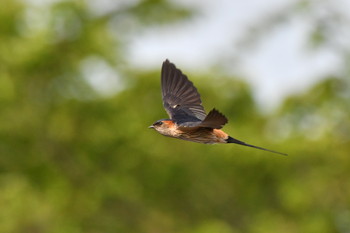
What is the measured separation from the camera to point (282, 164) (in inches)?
988

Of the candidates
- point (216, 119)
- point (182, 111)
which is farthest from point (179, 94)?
point (216, 119)

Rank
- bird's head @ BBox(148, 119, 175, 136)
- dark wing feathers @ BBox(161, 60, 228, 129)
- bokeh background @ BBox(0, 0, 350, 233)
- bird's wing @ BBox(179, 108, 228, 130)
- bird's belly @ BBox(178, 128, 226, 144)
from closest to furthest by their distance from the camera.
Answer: bird's wing @ BBox(179, 108, 228, 130)
bird's belly @ BBox(178, 128, 226, 144)
bird's head @ BBox(148, 119, 175, 136)
dark wing feathers @ BBox(161, 60, 228, 129)
bokeh background @ BBox(0, 0, 350, 233)

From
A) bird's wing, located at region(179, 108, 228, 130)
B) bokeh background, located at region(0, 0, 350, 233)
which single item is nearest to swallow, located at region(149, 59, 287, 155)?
bird's wing, located at region(179, 108, 228, 130)

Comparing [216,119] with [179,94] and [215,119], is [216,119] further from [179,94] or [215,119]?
[179,94]

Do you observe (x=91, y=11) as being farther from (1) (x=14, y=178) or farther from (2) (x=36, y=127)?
(1) (x=14, y=178)

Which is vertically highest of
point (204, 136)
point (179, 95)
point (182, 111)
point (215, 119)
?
point (179, 95)

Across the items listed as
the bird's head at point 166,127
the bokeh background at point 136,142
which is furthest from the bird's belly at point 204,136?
the bokeh background at point 136,142

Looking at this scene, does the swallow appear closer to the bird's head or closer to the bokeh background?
the bird's head

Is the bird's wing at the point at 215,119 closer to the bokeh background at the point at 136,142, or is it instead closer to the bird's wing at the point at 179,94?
the bird's wing at the point at 179,94

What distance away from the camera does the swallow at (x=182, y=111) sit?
18.1ft

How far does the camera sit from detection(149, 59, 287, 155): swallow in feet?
18.1

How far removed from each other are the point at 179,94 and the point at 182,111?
267mm

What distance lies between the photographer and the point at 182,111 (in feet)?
21.8

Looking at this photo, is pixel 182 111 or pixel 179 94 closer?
pixel 182 111
